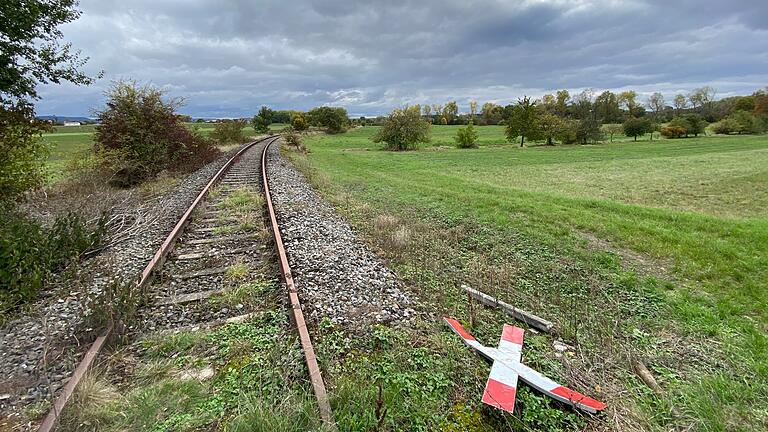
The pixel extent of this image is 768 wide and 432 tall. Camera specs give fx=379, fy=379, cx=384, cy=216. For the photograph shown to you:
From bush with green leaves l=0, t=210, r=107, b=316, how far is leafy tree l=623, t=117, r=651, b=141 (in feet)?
215

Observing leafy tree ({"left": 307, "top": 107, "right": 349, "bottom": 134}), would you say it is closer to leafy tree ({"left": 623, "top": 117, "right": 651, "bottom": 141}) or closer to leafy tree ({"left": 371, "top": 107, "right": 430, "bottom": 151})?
leafy tree ({"left": 371, "top": 107, "right": 430, "bottom": 151})

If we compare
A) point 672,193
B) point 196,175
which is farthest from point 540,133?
point 196,175

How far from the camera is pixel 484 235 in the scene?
7.57 meters

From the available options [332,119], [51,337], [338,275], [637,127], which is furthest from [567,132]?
[51,337]

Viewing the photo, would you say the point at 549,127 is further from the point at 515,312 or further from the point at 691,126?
the point at 515,312

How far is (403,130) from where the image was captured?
38531 millimetres

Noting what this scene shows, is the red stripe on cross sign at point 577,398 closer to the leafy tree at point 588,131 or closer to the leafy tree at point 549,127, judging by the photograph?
the leafy tree at point 549,127

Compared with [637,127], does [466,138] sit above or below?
below

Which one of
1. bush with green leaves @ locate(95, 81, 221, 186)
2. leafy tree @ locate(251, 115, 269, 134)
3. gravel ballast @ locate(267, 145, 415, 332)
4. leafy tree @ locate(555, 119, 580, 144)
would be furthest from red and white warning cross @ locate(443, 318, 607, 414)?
leafy tree @ locate(251, 115, 269, 134)

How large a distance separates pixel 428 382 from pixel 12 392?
3.20 meters

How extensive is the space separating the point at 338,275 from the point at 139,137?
12.7 meters

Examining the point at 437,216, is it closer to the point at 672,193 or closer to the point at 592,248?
the point at 592,248

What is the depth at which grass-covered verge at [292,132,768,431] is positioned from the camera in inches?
115

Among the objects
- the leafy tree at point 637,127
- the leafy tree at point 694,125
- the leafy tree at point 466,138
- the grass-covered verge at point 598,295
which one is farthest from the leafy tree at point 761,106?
the grass-covered verge at point 598,295
